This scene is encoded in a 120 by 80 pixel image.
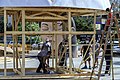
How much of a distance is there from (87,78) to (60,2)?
2.68 m

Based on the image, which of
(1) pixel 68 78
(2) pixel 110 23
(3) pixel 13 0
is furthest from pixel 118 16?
(3) pixel 13 0

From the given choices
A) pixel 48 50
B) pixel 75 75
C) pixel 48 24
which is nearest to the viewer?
Answer: pixel 75 75

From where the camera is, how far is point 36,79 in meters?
11.2

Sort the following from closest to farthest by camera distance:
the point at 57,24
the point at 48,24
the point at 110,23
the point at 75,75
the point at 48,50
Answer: the point at 110,23 < the point at 75,75 < the point at 48,50 < the point at 57,24 < the point at 48,24

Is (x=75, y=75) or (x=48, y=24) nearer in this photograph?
(x=75, y=75)

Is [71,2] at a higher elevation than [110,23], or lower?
higher

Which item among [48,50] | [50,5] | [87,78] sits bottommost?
[87,78]

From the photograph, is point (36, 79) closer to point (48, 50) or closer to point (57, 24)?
point (48, 50)

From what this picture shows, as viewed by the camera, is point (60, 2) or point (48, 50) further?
point (48, 50)

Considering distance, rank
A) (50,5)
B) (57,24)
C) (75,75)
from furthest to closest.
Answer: (57,24), (75,75), (50,5)

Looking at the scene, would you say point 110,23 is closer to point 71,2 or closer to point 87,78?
point 71,2

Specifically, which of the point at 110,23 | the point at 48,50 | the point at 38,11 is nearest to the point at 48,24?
the point at 48,50

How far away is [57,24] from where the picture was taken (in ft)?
48.3

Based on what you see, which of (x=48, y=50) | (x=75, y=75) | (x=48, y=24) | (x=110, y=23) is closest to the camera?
(x=110, y=23)
